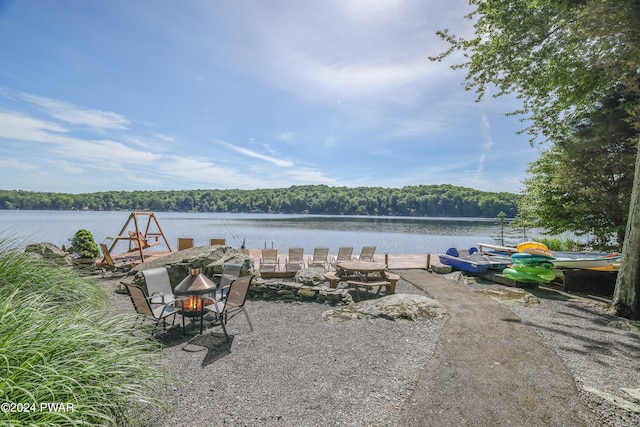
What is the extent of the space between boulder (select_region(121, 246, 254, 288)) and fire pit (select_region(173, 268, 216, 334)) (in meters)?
2.24

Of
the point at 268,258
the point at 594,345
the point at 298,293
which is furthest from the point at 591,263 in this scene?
the point at 268,258

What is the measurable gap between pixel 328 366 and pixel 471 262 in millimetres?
8159

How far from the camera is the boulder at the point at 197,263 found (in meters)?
7.53

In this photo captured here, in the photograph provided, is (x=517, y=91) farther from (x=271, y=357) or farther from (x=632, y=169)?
(x=271, y=357)

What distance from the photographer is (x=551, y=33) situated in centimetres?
829

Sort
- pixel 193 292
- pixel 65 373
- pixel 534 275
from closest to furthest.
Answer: pixel 65 373 → pixel 193 292 → pixel 534 275

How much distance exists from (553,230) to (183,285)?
1506cm

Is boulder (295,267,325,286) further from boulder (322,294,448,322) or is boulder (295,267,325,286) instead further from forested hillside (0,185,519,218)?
forested hillside (0,185,519,218)

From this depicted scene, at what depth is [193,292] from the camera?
473cm

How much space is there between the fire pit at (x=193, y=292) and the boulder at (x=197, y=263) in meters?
2.24

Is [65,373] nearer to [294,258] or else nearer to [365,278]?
[365,278]

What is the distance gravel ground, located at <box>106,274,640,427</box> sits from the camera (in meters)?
2.89

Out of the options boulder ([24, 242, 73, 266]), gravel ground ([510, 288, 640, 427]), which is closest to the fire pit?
gravel ground ([510, 288, 640, 427])

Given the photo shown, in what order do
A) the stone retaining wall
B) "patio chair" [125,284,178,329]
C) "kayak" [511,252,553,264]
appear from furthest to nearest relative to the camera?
1. "kayak" [511,252,553,264]
2. the stone retaining wall
3. "patio chair" [125,284,178,329]
